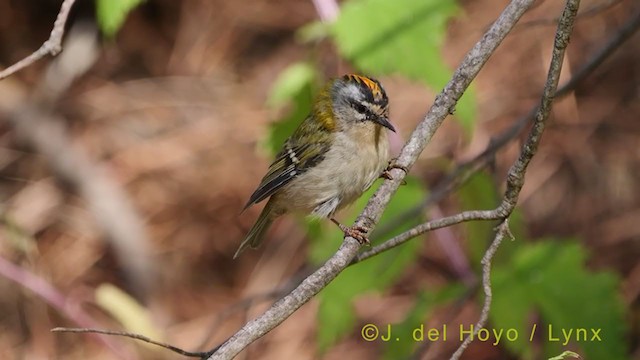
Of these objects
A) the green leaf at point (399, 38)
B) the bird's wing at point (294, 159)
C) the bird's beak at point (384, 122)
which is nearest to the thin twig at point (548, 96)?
the green leaf at point (399, 38)

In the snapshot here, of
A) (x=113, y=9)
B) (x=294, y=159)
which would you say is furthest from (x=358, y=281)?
(x=113, y=9)

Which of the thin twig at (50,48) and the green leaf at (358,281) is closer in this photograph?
the thin twig at (50,48)

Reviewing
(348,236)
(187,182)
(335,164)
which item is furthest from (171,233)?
(348,236)

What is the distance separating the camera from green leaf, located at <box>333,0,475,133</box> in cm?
288

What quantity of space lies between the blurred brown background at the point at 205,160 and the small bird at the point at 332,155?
1085 millimetres

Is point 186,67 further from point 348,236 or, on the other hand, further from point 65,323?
point 348,236

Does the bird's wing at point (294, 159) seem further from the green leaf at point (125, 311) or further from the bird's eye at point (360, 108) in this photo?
the green leaf at point (125, 311)

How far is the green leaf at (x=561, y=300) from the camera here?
9.52 feet

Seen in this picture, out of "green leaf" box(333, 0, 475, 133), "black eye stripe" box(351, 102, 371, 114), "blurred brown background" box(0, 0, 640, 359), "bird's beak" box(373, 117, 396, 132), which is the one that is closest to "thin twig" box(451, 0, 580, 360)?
"green leaf" box(333, 0, 475, 133)

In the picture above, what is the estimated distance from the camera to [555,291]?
2.96 meters

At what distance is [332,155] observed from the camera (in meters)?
3.38

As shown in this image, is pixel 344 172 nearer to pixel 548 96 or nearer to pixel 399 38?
pixel 399 38

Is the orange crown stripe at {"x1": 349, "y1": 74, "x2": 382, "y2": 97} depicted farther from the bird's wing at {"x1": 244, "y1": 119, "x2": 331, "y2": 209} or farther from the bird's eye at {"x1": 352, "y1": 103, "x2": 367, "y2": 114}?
the bird's wing at {"x1": 244, "y1": 119, "x2": 331, "y2": 209}

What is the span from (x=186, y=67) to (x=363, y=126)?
10.3ft
